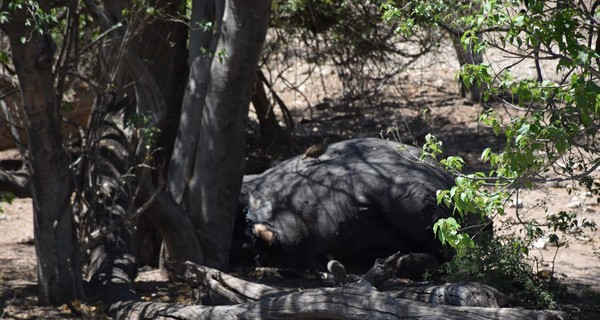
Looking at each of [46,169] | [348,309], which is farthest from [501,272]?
[46,169]

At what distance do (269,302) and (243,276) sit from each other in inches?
87.6

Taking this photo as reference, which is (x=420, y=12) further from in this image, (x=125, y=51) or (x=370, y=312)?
(x=125, y=51)

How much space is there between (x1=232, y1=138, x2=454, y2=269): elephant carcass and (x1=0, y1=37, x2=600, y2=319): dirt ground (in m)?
0.57

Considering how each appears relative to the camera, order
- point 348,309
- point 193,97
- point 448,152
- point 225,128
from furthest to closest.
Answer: point 448,152, point 193,97, point 225,128, point 348,309

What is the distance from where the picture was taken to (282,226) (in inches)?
300

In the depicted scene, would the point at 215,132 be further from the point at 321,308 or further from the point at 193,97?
the point at 321,308

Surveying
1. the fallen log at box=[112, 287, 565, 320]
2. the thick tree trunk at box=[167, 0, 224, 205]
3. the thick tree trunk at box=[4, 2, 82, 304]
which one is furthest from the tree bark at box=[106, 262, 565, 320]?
the thick tree trunk at box=[167, 0, 224, 205]

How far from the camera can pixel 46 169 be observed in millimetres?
6176

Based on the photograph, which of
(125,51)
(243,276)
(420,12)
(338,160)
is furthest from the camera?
(338,160)

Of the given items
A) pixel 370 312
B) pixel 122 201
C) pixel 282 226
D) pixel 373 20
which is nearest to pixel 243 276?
pixel 282 226

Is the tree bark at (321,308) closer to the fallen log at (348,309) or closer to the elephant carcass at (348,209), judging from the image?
the fallen log at (348,309)

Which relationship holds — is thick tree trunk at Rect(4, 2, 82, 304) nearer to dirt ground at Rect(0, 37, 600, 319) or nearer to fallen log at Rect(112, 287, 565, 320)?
dirt ground at Rect(0, 37, 600, 319)

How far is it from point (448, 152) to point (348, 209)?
148 inches

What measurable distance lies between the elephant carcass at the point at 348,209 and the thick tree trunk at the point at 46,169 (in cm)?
180
